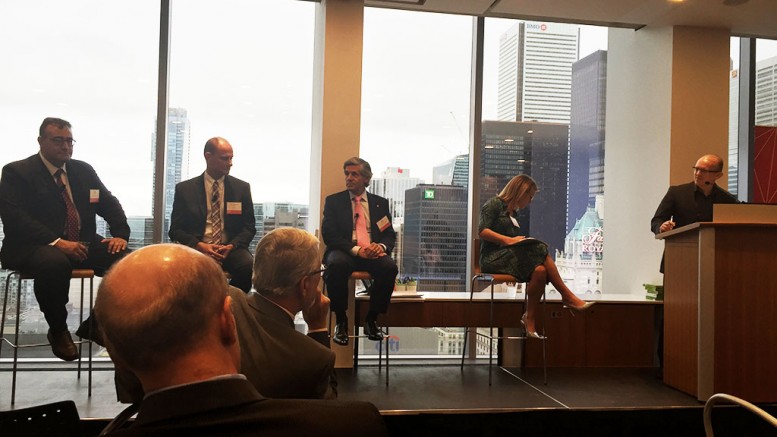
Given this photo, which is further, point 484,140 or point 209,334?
point 484,140

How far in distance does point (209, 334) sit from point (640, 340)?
15.8 ft

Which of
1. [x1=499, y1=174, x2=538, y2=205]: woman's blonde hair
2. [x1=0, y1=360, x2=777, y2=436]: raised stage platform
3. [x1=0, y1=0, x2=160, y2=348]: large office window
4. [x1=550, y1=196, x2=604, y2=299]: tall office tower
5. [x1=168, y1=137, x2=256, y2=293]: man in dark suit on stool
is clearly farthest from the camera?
[x1=550, y1=196, x2=604, y2=299]: tall office tower

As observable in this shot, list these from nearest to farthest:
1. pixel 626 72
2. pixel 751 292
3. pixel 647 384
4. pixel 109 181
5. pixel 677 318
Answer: pixel 751 292, pixel 677 318, pixel 647 384, pixel 109 181, pixel 626 72

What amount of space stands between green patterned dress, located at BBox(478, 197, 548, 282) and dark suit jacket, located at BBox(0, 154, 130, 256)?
2414mm

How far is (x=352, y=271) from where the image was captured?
4262 millimetres

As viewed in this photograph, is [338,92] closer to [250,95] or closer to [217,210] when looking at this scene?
[250,95]

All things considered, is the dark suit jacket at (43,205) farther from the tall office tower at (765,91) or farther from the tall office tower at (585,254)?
the tall office tower at (765,91)

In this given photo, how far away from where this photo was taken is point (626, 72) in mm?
5930

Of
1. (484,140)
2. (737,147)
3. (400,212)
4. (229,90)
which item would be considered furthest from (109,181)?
(737,147)

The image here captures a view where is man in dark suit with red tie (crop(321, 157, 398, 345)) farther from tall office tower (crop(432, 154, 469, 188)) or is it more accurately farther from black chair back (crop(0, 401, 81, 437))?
black chair back (crop(0, 401, 81, 437))

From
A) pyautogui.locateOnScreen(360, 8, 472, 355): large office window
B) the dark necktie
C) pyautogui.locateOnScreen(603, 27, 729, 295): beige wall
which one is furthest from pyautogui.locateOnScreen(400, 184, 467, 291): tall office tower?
the dark necktie

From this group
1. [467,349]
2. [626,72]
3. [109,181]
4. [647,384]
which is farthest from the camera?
[626,72]

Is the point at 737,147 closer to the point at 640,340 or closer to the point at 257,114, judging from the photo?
the point at 640,340

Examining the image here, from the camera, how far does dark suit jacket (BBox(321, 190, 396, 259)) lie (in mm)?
4359
